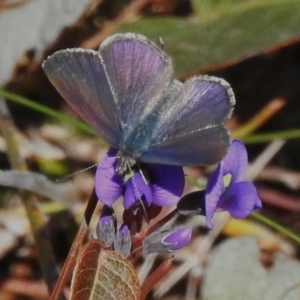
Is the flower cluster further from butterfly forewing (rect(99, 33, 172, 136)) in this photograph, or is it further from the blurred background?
the blurred background

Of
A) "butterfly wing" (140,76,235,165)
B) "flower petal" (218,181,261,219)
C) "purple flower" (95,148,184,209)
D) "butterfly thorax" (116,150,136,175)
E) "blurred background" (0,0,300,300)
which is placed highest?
"butterfly wing" (140,76,235,165)

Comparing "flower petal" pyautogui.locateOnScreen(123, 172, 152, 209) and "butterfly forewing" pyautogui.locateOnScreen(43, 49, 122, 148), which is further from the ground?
"butterfly forewing" pyautogui.locateOnScreen(43, 49, 122, 148)

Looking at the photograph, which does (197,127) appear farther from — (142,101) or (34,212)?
(34,212)

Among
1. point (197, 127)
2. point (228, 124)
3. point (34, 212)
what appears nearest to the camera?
point (197, 127)

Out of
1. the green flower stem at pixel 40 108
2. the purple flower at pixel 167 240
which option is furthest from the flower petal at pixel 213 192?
the green flower stem at pixel 40 108

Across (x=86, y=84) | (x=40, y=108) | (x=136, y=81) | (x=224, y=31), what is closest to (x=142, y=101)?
(x=136, y=81)

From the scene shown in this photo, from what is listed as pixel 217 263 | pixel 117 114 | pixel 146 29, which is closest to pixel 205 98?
pixel 117 114

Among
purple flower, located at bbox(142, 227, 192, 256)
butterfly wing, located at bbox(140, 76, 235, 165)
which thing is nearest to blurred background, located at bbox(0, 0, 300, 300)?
purple flower, located at bbox(142, 227, 192, 256)
